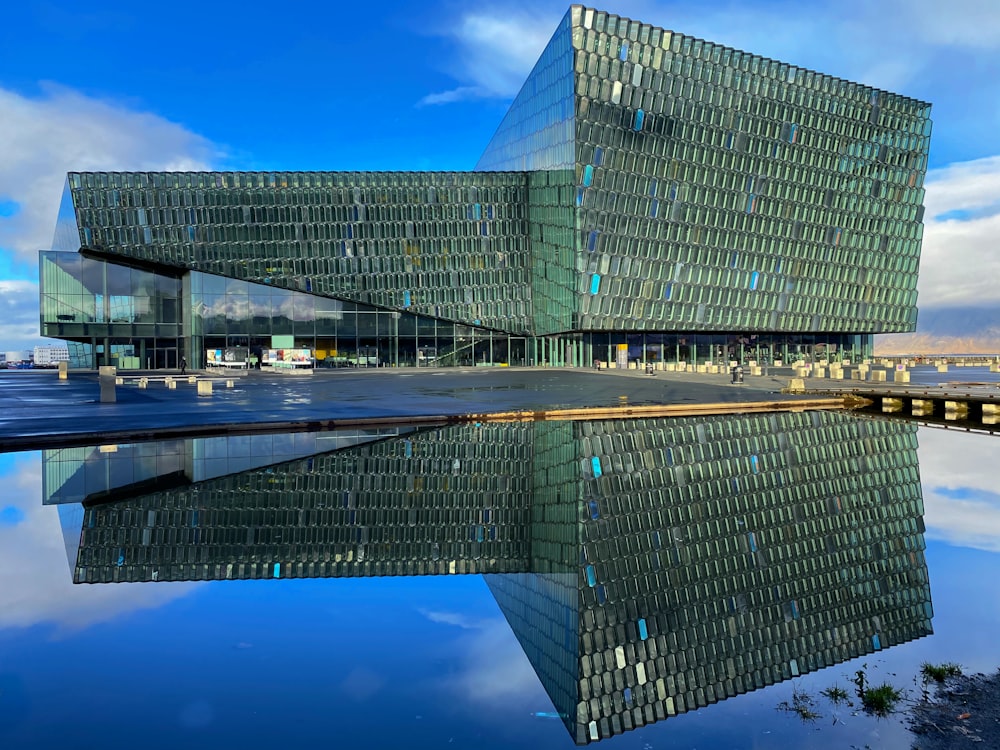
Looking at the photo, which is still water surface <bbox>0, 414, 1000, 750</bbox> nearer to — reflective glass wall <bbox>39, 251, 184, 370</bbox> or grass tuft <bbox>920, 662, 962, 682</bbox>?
grass tuft <bbox>920, 662, 962, 682</bbox>

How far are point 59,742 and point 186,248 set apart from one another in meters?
79.7

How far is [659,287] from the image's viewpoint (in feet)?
257

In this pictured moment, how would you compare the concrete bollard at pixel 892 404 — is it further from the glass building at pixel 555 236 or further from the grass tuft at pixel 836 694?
the glass building at pixel 555 236

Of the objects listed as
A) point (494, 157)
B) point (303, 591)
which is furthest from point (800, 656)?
point (494, 157)

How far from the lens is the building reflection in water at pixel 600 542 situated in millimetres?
6918

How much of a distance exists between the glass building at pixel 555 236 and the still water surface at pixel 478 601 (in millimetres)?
61777

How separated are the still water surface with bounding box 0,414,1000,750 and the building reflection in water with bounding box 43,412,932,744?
0.04 meters

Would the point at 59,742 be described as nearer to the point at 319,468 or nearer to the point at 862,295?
the point at 319,468

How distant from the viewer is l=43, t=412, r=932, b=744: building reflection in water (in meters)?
6.92

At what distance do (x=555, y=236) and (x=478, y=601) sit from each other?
70.9 meters

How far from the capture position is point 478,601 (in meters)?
8.32

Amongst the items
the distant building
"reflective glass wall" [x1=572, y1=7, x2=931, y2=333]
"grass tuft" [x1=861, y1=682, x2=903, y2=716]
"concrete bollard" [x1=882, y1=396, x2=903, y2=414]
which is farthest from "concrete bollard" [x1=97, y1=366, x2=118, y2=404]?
the distant building

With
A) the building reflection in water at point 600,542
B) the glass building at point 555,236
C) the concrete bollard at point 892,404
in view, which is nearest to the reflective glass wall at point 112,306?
the glass building at point 555,236

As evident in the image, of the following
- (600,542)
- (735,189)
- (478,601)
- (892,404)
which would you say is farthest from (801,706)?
(735,189)
